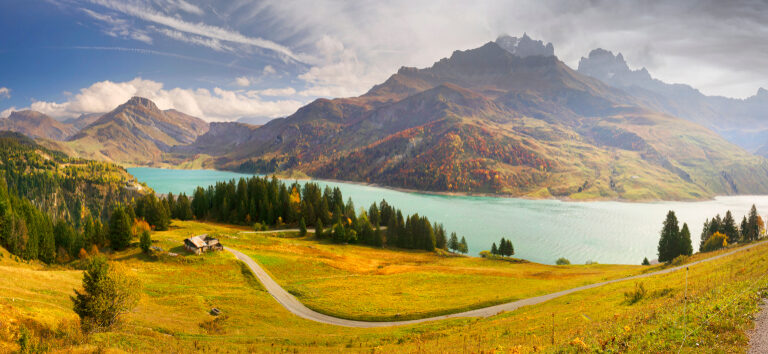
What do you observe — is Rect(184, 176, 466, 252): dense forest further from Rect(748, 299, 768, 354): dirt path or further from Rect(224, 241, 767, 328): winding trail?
Rect(748, 299, 768, 354): dirt path

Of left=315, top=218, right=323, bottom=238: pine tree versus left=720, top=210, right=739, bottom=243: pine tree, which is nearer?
left=720, top=210, right=739, bottom=243: pine tree

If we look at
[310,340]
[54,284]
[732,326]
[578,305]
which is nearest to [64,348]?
[310,340]

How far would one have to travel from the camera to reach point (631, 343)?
1466cm

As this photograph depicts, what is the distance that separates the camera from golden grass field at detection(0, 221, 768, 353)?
17.0m

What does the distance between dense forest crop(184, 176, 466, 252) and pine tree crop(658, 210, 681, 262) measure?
5558 cm

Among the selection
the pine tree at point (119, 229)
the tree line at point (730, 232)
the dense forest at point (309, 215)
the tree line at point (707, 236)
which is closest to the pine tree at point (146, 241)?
the pine tree at point (119, 229)

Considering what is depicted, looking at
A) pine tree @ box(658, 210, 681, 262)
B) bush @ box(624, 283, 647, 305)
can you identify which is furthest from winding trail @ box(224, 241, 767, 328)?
pine tree @ box(658, 210, 681, 262)

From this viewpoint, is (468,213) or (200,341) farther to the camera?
(468,213)

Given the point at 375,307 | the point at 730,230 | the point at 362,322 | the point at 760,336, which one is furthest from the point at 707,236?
the point at 760,336

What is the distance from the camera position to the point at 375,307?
4159cm

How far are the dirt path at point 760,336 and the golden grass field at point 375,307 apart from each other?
0.32 m

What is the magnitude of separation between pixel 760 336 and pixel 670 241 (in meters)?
86.7

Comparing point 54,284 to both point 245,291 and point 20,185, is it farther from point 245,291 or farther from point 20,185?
point 20,185

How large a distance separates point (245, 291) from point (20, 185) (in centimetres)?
24873
